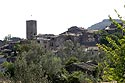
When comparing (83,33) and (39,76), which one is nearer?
(39,76)

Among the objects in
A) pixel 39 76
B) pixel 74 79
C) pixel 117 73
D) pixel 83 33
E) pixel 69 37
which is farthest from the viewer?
pixel 83 33

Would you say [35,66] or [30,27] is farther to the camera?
[30,27]

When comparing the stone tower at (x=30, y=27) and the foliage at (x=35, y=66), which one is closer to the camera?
the foliage at (x=35, y=66)

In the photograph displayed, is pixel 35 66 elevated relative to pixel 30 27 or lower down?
lower down

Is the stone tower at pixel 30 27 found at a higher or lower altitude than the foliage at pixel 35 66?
higher

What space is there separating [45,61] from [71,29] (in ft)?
194

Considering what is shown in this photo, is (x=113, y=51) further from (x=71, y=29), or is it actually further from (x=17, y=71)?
(x=71, y=29)

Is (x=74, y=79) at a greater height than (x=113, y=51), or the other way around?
(x=113, y=51)

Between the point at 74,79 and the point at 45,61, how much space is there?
5.09 m

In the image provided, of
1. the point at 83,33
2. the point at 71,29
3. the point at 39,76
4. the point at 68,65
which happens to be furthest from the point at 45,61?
the point at 71,29

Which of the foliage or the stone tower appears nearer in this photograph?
the foliage

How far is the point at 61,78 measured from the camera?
32156 mm

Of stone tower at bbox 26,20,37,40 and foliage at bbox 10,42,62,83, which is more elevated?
stone tower at bbox 26,20,37,40

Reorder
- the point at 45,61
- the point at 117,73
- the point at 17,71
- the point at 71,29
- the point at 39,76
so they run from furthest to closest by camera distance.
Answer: the point at 71,29
the point at 45,61
the point at 17,71
the point at 39,76
the point at 117,73
